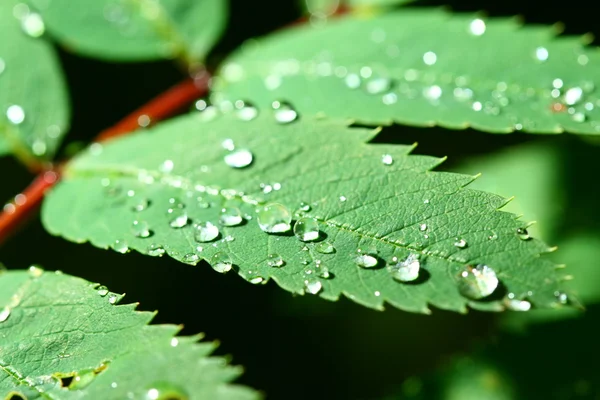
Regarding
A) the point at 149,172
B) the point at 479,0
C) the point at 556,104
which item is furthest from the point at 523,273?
the point at 479,0

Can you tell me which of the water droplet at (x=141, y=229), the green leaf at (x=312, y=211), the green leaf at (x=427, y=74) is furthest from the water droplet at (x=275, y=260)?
the green leaf at (x=427, y=74)

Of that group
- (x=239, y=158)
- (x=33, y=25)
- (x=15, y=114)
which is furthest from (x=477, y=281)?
(x=33, y=25)

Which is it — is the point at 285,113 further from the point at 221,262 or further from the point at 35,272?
the point at 35,272

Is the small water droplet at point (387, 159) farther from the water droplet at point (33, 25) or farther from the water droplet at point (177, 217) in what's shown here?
the water droplet at point (33, 25)

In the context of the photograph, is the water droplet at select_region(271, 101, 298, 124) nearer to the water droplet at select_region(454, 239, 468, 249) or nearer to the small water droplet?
the small water droplet

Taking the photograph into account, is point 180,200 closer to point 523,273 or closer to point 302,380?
point 523,273

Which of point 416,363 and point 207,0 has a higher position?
point 207,0
